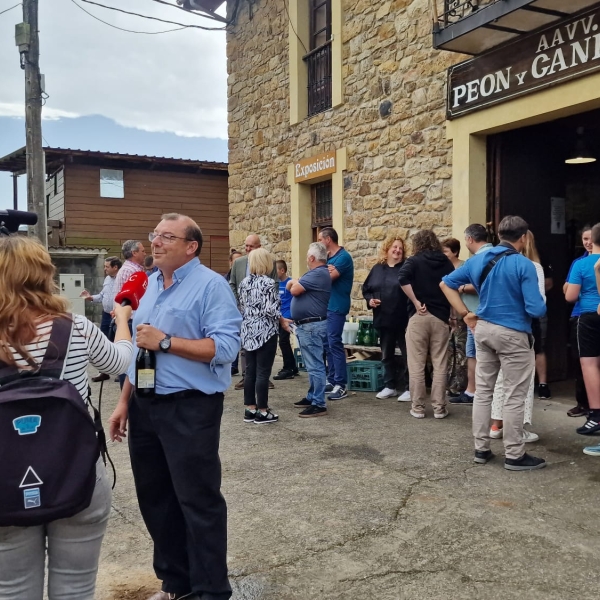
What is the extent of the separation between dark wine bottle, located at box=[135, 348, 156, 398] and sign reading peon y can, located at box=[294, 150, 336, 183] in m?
7.05

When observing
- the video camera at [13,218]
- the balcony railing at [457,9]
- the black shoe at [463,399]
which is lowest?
the black shoe at [463,399]

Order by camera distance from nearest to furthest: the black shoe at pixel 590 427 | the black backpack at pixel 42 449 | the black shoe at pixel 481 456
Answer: the black backpack at pixel 42 449 < the black shoe at pixel 481 456 < the black shoe at pixel 590 427

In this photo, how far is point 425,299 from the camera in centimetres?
602

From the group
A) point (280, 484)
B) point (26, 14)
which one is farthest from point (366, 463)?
point (26, 14)

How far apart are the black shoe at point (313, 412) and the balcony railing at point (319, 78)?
17.0 feet

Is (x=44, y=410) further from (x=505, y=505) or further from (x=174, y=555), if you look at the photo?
(x=505, y=505)

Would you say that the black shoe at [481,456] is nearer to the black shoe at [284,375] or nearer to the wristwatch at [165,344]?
the wristwatch at [165,344]

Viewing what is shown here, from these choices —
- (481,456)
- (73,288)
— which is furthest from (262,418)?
(73,288)

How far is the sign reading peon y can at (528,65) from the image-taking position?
5602 mm

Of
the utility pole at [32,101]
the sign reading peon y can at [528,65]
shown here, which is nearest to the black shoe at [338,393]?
the sign reading peon y can at [528,65]

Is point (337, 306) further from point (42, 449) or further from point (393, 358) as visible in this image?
point (42, 449)

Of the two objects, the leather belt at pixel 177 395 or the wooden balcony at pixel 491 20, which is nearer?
the leather belt at pixel 177 395

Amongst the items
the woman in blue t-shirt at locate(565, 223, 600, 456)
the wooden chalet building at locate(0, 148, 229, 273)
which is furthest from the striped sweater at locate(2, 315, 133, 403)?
the wooden chalet building at locate(0, 148, 229, 273)

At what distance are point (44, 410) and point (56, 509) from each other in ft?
0.98
